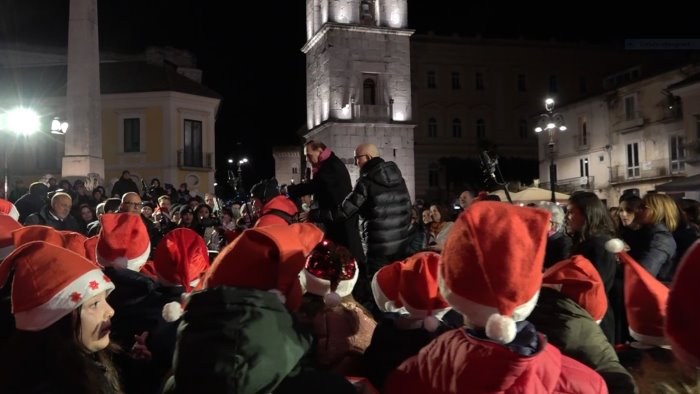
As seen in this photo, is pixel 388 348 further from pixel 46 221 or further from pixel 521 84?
pixel 521 84

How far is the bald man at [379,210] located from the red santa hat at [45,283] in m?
3.77

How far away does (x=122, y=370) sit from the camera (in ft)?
12.2

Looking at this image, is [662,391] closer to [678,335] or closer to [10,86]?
[678,335]

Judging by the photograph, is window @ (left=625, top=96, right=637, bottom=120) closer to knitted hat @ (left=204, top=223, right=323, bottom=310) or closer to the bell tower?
the bell tower

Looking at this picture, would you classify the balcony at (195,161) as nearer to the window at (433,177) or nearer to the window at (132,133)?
the window at (132,133)

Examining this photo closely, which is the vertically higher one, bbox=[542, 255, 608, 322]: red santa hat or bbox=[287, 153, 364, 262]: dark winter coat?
bbox=[287, 153, 364, 262]: dark winter coat

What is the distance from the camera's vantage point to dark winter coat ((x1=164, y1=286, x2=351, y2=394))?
6.98 ft

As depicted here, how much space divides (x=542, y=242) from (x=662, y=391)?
1013 millimetres

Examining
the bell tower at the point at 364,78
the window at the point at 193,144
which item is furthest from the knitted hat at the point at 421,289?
the bell tower at the point at 364,78

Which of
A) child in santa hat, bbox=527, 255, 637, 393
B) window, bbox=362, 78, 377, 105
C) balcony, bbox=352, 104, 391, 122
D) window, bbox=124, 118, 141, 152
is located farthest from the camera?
window, bbox=362, 78, 377, 105

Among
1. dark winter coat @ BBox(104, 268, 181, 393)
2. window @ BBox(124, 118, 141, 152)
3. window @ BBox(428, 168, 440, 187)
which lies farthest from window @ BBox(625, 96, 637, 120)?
dark winter coat @ BBox(104, 268, 181, 393)

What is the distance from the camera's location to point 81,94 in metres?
17.0

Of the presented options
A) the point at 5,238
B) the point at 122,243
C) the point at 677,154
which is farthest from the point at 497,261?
the point at 677,154

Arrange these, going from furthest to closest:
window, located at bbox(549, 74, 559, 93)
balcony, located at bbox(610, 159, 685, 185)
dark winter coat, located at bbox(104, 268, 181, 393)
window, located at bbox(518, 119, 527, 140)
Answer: window, located at bbox(549, 74, 559, 93)
window, located at bbox(518, 119, 527, 140)
balcony, located at bbox(610, 159, 685, 185)
dark winter coat, located at bbox(104, 268, 181, 393)
